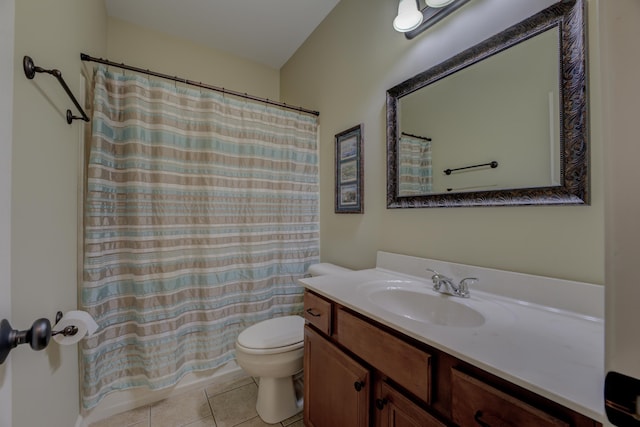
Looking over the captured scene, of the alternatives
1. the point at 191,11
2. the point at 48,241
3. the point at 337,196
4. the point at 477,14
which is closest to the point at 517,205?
the point at 477,14

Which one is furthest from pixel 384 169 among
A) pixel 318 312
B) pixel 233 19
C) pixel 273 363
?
pixel 233 19

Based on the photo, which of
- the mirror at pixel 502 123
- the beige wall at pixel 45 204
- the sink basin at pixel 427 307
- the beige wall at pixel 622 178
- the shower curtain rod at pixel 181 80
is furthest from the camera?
the shower curtain rod at pixel 181 80

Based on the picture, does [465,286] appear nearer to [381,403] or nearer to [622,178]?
[381,403]

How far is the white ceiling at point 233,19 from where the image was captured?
187 centimetres

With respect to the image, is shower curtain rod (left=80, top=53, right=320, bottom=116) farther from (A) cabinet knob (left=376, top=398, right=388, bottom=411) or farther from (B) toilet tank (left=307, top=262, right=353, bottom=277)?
(A) cabinet knob (left=376, top=398, right=388, bottom=411)

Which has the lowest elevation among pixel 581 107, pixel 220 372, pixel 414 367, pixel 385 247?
pixel 220 372

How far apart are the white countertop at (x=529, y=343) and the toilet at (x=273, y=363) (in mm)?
610

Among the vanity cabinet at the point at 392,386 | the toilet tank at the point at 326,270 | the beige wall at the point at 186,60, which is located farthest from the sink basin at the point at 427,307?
the beige wall at the point at 186,60

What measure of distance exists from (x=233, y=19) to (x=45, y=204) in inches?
74.6

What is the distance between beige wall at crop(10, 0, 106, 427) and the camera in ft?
2.34

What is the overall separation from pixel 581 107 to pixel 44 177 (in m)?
1.85

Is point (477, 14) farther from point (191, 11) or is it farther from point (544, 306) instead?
point (191, 11)

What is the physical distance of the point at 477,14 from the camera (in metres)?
1.10

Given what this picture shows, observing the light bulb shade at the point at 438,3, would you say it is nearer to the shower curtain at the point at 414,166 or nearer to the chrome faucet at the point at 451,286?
the shower curtain at the point at 414,166
